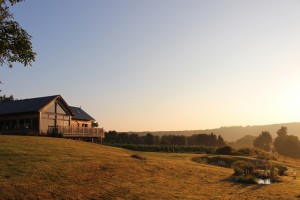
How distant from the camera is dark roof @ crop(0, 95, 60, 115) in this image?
56.2 metres

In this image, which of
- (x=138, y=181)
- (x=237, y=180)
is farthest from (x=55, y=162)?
(x=237, y=180)

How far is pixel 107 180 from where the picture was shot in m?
26.4

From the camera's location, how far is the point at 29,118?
2227 inches

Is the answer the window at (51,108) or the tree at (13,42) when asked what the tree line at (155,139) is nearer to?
the window at (51,108)

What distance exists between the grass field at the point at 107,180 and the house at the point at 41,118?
20.4 m

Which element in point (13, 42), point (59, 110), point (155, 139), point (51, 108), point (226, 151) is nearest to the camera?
point (13, 42)

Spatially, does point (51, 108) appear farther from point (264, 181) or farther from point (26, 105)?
point (264, 181)

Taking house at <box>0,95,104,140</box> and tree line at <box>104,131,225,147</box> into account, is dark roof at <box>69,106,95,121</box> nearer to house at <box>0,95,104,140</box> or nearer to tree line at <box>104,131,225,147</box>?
house at <box>0,95,104,140</box>

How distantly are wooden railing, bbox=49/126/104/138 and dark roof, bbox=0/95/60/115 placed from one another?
406 cm

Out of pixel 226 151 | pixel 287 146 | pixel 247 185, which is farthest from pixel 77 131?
pixel 287 146

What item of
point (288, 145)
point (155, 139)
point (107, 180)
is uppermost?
point (155, 139)

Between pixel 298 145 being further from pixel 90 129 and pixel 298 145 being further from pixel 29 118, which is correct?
pixel 29 118

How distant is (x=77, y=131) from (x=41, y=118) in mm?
6146

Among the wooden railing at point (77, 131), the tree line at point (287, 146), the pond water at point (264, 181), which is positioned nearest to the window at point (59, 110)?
the wooden railing at point (77, 131)
